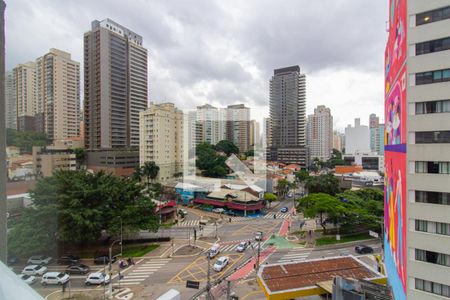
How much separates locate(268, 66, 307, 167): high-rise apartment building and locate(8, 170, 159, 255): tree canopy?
61.3 feet

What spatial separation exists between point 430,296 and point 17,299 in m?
3.84

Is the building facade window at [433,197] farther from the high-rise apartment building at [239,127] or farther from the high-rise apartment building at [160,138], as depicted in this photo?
the high-rise apartment building at [239,127]

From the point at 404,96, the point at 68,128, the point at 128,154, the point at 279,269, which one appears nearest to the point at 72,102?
the point at 68,128

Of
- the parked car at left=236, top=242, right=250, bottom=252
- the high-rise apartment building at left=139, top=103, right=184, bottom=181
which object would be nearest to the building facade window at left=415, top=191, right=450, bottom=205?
the parked car at left=236, top=242, right=250, bottom=252

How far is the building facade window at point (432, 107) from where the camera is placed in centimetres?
288

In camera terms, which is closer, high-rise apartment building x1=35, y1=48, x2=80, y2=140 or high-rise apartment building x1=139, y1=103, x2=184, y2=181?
high-rise apartment building x1=35, y1=48, x2=80, y2=140

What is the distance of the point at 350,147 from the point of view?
2425 cm

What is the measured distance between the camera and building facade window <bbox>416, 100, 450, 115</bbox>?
2.88 m

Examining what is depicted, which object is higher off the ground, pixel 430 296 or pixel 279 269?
pixel 430 296

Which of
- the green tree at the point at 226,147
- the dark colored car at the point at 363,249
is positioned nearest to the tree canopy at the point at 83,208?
the dark colored car at the point at 363,249

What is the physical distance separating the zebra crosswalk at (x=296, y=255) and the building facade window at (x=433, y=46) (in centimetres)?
477

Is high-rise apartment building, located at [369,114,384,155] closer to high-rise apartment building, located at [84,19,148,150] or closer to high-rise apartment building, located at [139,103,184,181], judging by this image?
high-rise apartment building, located at [139,103,184,181]

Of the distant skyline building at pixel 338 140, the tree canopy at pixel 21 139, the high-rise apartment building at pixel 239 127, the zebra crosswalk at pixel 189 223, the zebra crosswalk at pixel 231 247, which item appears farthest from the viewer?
the distant skyline building at pixel 338 140

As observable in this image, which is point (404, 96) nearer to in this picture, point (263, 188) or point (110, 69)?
point (263, 188)
